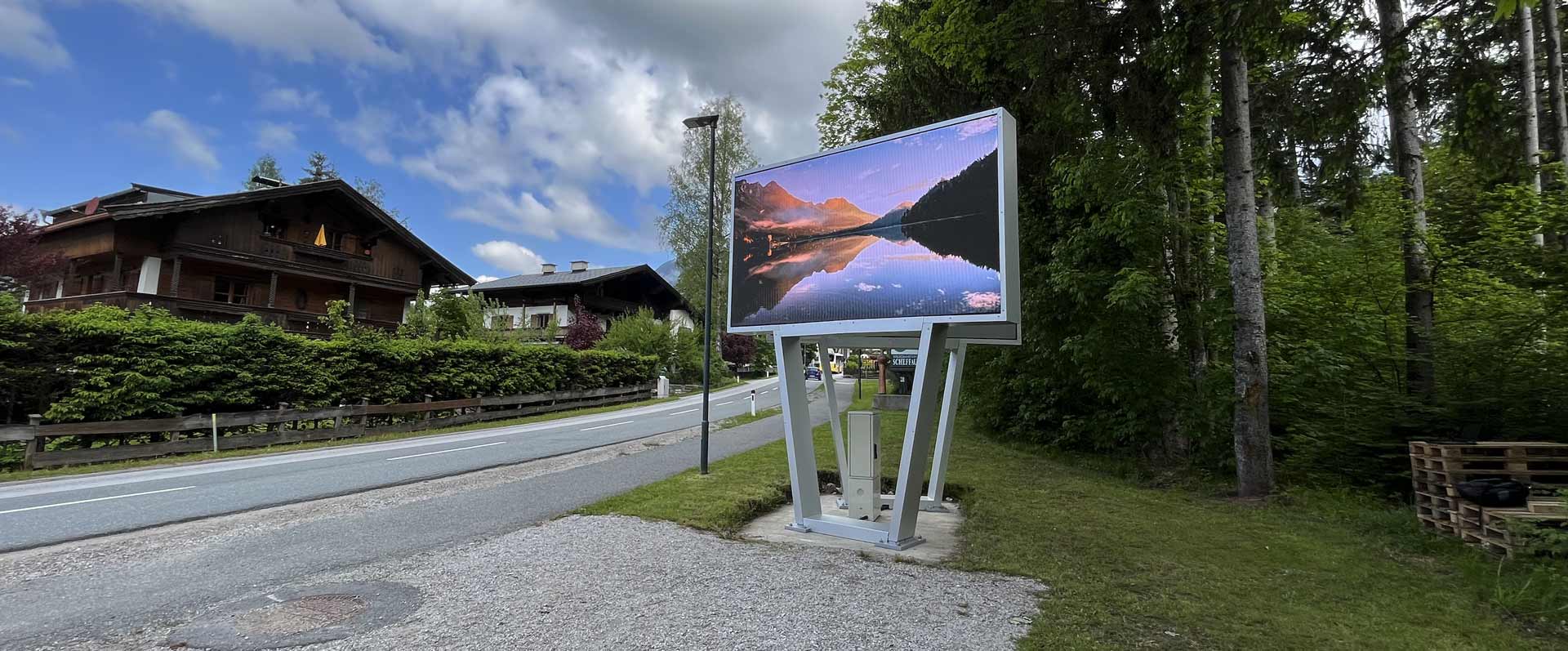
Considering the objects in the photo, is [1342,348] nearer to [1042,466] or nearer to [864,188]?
[1042,466]

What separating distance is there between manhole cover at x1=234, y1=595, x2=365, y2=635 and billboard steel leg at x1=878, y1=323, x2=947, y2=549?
413cm

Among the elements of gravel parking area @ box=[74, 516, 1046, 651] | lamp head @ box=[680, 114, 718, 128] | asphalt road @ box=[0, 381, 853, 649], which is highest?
lamp head @ box=[680, 114, 718, 128]

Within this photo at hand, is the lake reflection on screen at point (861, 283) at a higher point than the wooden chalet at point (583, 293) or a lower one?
lower

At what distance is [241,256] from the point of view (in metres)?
25.2

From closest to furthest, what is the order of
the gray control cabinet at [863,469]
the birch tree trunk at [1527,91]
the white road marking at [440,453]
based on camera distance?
1. the gray control cabinet at [863,469]
2. the birch tree trunk at [1527,91]
3. the white road marking at [440,453]

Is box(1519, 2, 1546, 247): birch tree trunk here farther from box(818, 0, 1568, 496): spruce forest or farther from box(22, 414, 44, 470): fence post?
box(22, 414, 44, 470): fence post

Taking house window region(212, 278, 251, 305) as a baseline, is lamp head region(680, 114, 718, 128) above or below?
above

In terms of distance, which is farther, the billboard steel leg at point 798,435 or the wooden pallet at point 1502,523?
the billboard steel leg at point 798,435

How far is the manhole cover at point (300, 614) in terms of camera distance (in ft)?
13.0

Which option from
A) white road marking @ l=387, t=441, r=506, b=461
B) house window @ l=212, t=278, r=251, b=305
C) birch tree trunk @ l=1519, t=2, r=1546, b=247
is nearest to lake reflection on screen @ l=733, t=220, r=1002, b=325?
white road marking @ l=387, t=441, r=506, b=461

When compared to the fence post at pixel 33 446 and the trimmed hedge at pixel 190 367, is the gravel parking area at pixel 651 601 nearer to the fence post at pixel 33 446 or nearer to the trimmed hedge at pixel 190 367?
the fence post at pixel 33 446

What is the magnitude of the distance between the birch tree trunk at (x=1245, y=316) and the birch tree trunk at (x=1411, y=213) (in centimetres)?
159

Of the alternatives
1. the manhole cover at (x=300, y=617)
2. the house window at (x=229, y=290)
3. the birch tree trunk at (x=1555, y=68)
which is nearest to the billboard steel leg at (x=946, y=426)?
the manhole cover at (x=300, y=617)

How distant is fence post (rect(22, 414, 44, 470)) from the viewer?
11375mm
